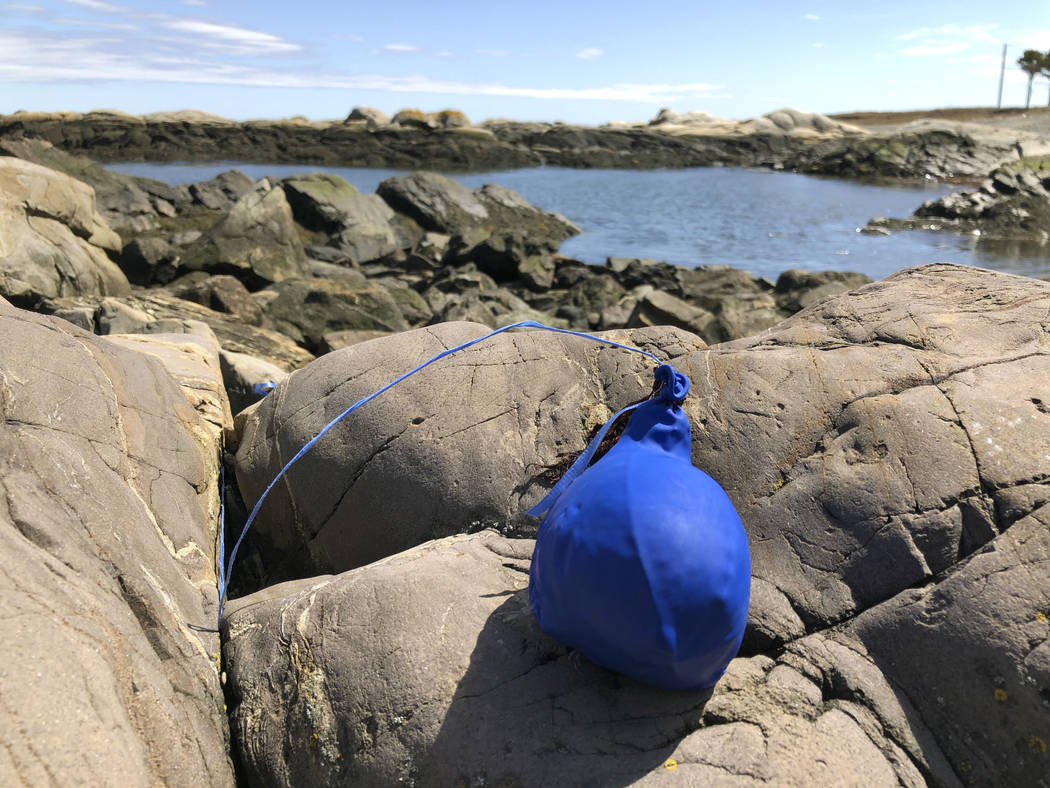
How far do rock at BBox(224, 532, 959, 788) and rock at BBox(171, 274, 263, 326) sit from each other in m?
7.79

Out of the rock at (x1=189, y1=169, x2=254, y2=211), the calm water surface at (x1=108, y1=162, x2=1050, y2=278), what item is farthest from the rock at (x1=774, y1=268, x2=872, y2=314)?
the rock at (x1=189, y1=169, x2=254, y2=211)

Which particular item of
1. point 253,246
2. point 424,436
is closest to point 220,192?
point 253,246

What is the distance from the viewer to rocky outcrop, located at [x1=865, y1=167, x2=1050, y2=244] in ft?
85.6

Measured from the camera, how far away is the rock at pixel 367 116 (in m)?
60.3

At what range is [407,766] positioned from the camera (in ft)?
9.62

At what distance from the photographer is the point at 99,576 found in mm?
2926

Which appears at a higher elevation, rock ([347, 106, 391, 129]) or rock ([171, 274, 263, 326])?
rock ([347, 106, 391, 129])

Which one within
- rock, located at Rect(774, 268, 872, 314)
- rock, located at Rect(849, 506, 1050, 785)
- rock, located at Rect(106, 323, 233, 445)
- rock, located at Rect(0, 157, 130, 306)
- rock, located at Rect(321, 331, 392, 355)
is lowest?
rock, located at Rect(774, 268, 872, 314)

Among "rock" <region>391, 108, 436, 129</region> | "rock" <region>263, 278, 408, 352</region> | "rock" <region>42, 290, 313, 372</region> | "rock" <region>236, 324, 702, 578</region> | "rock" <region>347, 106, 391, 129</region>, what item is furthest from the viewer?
"rock" <region>347, 106, 391, 129</region>

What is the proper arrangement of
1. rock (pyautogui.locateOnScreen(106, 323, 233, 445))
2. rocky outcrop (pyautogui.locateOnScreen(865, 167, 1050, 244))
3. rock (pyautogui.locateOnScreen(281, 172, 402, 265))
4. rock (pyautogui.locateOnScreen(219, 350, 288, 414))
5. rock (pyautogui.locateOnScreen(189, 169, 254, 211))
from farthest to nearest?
rocky outcrop (pyautogui.locateOnScreen(865, 167, 1050, 244)) < rock (pyautogui.locateOnScreen(189, 169, 254, 211)) < rock (pyautogui.locateOnScreen(281, 172, 402, 265)) < rock (pyautogui.locateOnScreen(219, 350, 288, 414)) < rock (pyautogui.locateOnScreen(106, 323, 233, 445))

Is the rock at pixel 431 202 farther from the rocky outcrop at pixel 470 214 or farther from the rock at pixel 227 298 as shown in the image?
the rock at pixel 227 298

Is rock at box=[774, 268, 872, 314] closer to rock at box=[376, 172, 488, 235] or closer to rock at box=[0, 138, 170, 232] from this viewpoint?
rock at box=[376, 172, 488, 235]

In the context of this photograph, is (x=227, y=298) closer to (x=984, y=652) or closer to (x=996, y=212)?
(x=984, y=652)

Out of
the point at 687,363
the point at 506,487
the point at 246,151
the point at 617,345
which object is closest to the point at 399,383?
the point at 506,487
